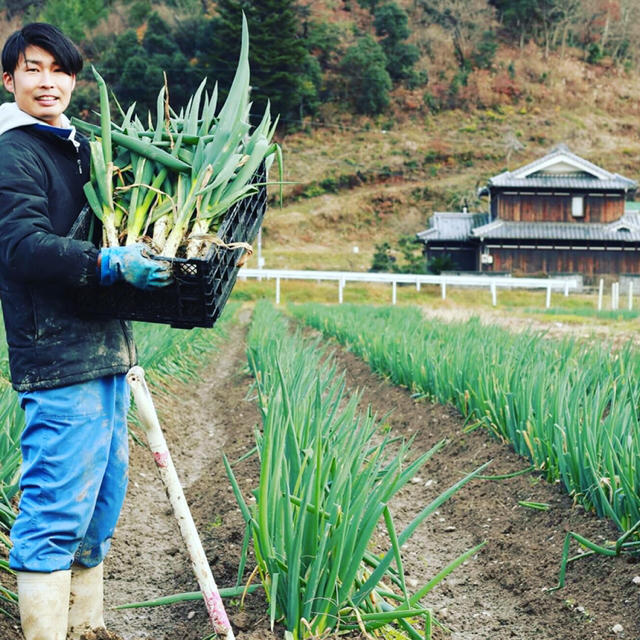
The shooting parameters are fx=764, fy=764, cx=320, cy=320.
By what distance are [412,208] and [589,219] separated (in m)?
13.9

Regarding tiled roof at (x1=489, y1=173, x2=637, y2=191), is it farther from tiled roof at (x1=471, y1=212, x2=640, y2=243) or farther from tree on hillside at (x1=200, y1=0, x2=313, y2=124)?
tree on hillside at (x1=200, y1=0, x2=313, y2=124)

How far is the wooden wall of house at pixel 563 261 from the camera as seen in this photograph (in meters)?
25.0

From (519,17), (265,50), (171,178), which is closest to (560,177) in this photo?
(265,50)

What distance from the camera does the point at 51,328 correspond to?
5.68ft

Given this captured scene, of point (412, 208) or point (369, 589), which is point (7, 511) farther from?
point (412, 208)

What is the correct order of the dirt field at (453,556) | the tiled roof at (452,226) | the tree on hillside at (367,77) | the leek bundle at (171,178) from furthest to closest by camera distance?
the tree on hillside at (367,77) → the tiled roof at (452,226) → the dirt field at (453,556) → the leek bundle at (171,178)

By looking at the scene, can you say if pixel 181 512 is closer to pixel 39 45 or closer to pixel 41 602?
pixel 41 602

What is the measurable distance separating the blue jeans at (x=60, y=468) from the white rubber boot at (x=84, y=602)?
0.22m

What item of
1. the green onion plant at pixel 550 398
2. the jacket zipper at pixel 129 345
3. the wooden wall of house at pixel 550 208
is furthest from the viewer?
the wooden wall of house at pixel 550 208

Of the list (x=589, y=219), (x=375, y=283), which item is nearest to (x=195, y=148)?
(x=375, y=283)

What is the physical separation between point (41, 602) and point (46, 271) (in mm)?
721

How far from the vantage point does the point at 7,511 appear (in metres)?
2.18

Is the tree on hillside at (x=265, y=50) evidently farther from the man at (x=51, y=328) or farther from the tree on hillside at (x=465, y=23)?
the man at (x=51, y=328)

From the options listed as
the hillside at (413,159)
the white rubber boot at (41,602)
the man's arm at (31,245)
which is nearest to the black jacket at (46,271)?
the man's arm at (31,245)
